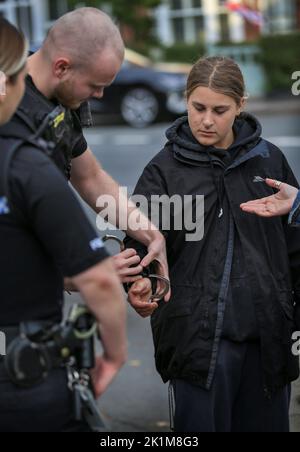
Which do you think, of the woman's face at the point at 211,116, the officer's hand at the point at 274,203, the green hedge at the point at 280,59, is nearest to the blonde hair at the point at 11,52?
the woman's face at the point at 211,116

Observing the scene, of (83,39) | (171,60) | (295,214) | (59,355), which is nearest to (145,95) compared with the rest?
(171,60)

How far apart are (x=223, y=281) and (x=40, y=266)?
0.89 meters

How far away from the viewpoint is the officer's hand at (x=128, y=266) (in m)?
3.08

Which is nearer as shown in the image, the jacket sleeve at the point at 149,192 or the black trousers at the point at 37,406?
the black trousers at the point at 37,406

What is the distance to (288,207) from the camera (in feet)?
10.3

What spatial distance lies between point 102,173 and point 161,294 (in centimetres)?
53

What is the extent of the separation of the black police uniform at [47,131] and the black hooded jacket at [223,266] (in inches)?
13.3

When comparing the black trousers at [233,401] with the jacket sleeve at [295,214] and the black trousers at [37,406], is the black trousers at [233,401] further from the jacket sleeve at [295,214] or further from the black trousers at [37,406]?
the black trousers at [37,406]

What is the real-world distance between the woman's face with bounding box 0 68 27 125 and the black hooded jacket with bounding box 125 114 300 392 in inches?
36.8

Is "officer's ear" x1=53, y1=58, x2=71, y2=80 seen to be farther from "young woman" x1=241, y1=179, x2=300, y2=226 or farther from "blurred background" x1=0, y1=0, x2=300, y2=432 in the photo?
"blurred background" x1=0, y1=0, x2=300, y2=432

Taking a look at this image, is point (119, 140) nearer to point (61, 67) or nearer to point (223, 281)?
point (223, 281)

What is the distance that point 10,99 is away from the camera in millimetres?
2387

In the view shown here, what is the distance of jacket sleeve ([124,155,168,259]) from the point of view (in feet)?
10.6

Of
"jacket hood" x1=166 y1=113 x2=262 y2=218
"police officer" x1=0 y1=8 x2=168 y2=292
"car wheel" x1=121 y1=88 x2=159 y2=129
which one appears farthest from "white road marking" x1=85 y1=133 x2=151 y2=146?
"police officer" x1=0 y1=8 x2=168 y2=292
